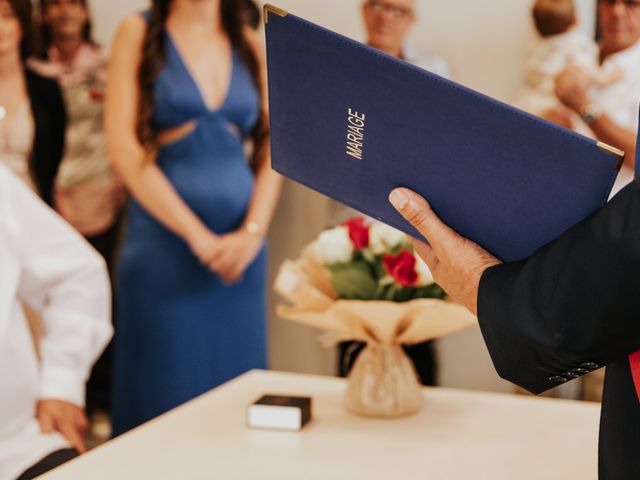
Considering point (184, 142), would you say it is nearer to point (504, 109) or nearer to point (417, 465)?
point (417, 465)

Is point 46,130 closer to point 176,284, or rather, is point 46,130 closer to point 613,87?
point 176,284

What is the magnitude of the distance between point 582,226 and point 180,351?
1987 mm

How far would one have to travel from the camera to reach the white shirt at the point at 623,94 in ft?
9.87

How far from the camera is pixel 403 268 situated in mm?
1661

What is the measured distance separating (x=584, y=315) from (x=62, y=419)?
1.14m

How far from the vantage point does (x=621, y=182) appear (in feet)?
10.0

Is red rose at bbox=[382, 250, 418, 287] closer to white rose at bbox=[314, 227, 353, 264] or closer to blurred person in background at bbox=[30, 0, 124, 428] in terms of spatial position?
white rose at bbox=[314, 227, 353, 264]

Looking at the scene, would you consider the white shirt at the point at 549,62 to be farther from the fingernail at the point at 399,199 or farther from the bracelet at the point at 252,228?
the fingernail at the point at 399,199

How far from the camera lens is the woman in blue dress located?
9.18 feet

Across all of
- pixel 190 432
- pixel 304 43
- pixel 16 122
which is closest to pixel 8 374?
pixel 190 432

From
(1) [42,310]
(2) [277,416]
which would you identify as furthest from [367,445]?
(1) [42,310]

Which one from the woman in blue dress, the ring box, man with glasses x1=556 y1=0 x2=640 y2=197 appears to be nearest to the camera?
the ring box

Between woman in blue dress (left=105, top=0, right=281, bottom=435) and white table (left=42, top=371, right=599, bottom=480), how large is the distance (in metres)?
1.04

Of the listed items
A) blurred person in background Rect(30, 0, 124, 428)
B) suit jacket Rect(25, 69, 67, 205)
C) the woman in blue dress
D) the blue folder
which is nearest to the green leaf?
the blue folder
